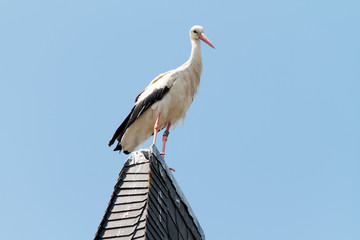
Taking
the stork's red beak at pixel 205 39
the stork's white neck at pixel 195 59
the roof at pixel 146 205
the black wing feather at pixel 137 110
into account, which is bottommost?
the roof at pixel 146 205

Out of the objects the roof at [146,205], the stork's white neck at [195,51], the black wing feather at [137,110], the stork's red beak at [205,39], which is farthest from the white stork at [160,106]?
the roof at [146,205]

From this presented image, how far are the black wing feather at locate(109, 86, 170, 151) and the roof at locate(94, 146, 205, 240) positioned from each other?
4.35 meters

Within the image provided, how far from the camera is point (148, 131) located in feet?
35.3

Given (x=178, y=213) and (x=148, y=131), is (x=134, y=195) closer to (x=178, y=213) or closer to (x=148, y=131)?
(x=178, y=213)

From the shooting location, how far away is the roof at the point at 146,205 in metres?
4.78

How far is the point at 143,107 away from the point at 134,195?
17.5 ft

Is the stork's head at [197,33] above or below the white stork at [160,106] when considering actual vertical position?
above

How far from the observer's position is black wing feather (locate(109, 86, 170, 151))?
10305 millimetres

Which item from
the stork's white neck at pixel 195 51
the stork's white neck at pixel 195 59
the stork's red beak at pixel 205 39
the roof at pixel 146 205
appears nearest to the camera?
the roof at pixel 146 205

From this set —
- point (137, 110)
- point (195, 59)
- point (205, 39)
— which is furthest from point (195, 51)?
point (137, 110)

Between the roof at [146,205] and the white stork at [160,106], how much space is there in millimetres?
4344

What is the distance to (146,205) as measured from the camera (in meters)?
4.95

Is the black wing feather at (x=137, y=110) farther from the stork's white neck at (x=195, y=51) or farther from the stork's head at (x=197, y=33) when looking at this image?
the stork's head at (x=197, y=33)

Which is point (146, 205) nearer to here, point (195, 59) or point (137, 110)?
point (137, 110)
